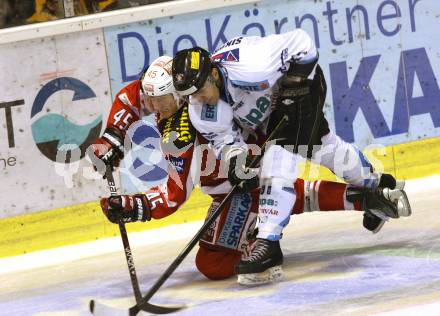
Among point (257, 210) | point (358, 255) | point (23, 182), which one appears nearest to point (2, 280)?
point (23, 182)

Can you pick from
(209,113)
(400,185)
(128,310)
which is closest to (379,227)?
(400,185)

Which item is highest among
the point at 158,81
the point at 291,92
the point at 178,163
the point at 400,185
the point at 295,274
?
the point at 158,81

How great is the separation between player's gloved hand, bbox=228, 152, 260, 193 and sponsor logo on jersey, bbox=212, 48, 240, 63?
0.42 meters

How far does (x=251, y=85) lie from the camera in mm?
4195

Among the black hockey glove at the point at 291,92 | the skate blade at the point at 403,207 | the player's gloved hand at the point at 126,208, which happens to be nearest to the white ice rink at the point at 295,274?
the skate blade at the point at 403,207

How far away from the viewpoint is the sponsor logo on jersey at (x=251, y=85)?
13.8ft

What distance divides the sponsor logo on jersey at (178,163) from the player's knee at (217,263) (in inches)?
18.9

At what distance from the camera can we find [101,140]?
475cm

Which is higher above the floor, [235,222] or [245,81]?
[245,81]

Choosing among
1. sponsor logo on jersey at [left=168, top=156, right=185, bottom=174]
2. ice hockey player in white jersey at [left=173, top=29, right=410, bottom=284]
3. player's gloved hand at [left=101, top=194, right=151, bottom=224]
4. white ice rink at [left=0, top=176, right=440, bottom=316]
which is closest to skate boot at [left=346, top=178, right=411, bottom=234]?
white ice rink at [left=0, top=176, right=440, bottom=316]

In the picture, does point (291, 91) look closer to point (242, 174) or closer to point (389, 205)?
point (242, 174)

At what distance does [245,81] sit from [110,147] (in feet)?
2.81

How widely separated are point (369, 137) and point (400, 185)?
1.42 m

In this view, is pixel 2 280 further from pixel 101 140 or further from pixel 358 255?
pixel 358 255
